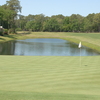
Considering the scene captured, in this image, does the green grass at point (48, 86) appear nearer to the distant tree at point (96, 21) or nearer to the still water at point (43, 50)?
the still water at point (43, 50)

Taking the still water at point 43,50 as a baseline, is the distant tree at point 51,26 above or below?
above

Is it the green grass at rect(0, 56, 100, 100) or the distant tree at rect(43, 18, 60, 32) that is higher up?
the distant tree at rect(43, 18, 60, 32)

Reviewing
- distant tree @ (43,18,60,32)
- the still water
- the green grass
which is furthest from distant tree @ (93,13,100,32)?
the green grass

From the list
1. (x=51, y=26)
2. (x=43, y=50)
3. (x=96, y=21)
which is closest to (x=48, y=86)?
(x=43, y=50)

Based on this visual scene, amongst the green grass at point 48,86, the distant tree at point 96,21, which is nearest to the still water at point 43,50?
the green grass at point 48,86

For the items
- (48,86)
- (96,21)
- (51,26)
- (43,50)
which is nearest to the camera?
(48,86)

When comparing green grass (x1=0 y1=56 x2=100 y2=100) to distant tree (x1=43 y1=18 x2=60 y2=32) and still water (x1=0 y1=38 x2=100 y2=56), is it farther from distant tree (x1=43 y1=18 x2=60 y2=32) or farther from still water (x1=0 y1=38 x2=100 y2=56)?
→ distant tree (x1=43 y1=18 x2=60 y2=32)

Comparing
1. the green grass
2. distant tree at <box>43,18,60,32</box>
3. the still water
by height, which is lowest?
the still water

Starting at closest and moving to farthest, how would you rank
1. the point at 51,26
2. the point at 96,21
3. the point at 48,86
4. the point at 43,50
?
the point at 48,86 < the point at 43,50 < the point at 96,21 < the point at 51,26

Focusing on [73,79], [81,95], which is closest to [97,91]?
[81,95]

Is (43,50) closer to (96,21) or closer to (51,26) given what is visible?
(96,21)

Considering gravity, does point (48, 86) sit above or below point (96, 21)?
below

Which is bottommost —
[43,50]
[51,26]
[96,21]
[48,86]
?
[43,50]

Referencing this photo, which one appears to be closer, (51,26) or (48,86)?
(48,86)
